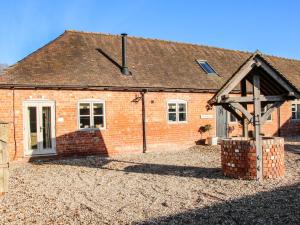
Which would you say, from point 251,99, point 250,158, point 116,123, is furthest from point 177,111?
point 250,158

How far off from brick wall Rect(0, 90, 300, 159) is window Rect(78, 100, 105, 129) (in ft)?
0.81

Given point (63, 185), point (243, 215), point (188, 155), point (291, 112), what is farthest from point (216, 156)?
point (291, 112)

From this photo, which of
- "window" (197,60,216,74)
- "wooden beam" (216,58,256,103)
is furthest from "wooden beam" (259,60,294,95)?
"window" (197,60,216,74)

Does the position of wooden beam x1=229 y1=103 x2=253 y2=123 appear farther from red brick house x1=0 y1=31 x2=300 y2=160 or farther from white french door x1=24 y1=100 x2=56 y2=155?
white french door x1=24 y1=100 x2=56 y2=155

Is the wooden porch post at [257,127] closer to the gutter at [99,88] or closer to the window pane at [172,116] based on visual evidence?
the gutter at [99,88]

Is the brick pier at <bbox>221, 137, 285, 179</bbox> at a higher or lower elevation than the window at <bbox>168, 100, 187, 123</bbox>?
lower

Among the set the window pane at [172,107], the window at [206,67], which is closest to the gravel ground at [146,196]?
the window pane at [172,107]

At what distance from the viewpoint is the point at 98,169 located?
42.3 ft

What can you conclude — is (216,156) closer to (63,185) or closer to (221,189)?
(221,189)

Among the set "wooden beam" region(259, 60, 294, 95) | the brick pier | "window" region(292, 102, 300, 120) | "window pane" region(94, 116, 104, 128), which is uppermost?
"wooden beam" region(259, 60, 294, 95)

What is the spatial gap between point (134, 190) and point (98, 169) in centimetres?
392

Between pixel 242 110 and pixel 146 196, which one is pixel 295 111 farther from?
pixel 146 196

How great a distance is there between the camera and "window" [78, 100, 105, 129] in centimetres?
1616

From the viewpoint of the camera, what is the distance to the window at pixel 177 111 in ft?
61.0
